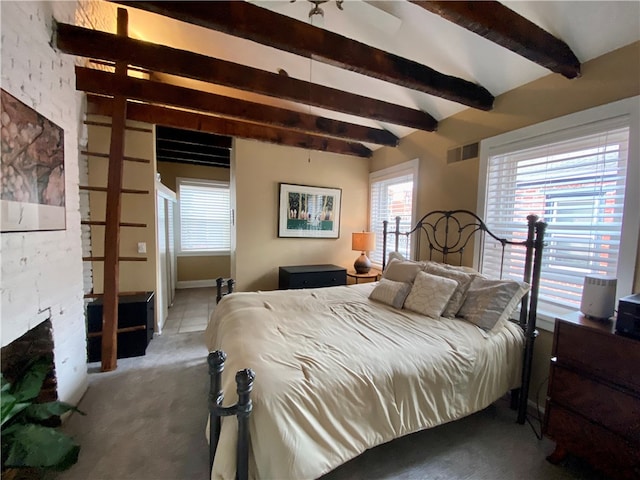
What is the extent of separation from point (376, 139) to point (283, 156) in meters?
1.35

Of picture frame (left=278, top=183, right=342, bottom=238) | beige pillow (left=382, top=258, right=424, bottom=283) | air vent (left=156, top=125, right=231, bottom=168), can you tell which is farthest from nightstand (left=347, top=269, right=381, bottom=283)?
air vent (left=156, top=125, right=231, bottom=168)

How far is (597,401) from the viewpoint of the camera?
1.48 meters

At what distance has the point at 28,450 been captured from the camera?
134 centimetres

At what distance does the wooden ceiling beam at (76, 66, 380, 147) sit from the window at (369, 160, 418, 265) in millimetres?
654

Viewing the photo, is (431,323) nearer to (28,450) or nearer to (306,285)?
(306,285)

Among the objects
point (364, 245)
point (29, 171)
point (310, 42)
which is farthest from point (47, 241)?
point (364, 245)

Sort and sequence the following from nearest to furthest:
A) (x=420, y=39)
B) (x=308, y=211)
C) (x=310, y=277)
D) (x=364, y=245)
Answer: (x=420, y=39), (x=310, y=277), (x=364, y=245), (x=308, y=211)

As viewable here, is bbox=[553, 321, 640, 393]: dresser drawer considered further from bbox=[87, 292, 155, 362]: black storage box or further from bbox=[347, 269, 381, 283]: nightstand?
bbox=[87, 292, 155, 362]: black storage box

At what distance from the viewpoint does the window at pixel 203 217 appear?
220 inches

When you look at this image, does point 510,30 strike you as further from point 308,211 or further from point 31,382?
point 31,382

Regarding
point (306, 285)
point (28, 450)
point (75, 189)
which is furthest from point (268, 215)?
point (28, 450)

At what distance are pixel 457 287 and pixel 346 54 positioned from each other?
197 centimetres

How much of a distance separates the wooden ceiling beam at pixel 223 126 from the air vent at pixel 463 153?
1627 millimetres

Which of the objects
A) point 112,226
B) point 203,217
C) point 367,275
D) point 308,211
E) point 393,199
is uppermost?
point 393,199
